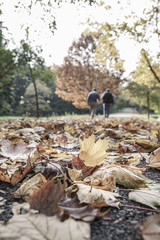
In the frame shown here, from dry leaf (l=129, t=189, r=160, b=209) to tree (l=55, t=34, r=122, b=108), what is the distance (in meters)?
19.9

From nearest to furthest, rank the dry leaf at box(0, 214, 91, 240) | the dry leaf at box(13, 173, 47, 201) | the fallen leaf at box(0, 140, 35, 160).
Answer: the dry leaf at box(0, 214, 91, 240)
the dry leaf at box(13, 173, 47, 201)
the fallen leaf at box(0, 140, 35, 160)

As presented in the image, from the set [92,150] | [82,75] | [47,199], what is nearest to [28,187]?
[47,199]

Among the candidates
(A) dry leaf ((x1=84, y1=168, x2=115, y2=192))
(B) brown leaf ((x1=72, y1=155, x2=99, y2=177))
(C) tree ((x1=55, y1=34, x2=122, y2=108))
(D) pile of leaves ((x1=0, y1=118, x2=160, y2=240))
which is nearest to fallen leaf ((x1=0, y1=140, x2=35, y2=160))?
(D) pile of leaves ((x1=0, y1=118, x2=160, y2=240))

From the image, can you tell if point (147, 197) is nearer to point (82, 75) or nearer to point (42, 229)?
point (42, 229)

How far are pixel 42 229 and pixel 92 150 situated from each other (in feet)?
1.25

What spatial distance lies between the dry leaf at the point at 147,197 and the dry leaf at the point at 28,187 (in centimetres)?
32

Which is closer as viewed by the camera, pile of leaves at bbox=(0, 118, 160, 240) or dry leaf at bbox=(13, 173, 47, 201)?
pile of leaves at bbox=(0, 118, 160, 240)

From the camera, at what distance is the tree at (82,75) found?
20.6 meters

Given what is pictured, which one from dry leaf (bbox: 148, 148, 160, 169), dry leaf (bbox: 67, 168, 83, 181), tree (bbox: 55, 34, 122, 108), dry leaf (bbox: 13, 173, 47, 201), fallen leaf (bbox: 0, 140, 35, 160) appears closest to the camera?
dry leaf (bbox: 13, 173, 47, 201)

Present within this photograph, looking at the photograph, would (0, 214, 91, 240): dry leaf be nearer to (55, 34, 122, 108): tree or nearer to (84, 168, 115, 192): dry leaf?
(84, 168, 115, 192): dry leaf

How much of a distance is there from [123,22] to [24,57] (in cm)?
451

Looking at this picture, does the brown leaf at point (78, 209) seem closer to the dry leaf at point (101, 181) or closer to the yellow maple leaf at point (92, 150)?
the dry leaf at point (101, 181)

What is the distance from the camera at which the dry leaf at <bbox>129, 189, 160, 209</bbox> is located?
63 centimetres

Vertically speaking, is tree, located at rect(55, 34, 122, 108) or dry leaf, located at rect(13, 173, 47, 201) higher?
tree, located at rect(55, 34, 122, 108)
